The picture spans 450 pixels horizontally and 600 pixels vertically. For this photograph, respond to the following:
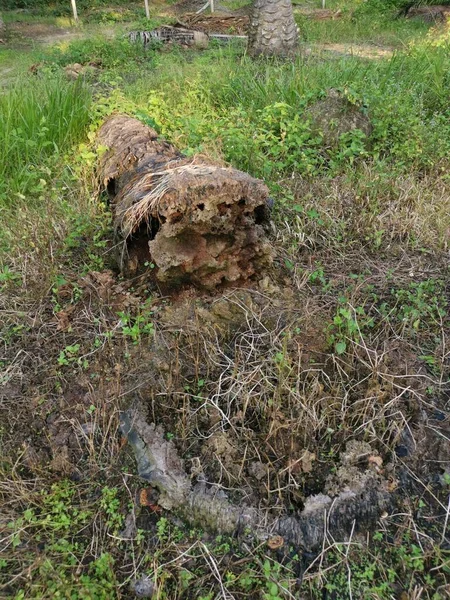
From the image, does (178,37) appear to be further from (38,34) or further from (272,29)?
(38,34)

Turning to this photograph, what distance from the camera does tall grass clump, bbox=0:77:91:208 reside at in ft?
13.1

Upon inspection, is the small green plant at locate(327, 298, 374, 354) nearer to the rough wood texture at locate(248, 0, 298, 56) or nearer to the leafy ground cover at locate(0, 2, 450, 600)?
the leafy ground cover at locate(0, 2, 450, 600)

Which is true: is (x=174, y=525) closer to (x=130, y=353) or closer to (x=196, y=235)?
(x=130, y=353)

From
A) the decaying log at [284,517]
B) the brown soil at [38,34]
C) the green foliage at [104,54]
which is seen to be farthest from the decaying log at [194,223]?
the brown soil at [38,34]

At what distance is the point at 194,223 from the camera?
263 centimetres

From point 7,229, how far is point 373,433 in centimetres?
258

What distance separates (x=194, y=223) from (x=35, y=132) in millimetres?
2345

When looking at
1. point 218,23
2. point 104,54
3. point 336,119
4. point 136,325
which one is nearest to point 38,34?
point 218,23

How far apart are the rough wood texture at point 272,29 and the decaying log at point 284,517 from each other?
19.9ft

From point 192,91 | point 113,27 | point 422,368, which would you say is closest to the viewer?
point 422,368

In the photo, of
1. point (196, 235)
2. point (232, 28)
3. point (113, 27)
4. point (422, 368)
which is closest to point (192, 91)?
point (196, 235)

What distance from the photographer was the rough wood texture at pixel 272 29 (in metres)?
6.84

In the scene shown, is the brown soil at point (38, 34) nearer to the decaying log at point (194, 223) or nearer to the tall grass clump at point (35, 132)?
the tall grass clump at point (35, 132)

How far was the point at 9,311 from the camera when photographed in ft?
9.55
